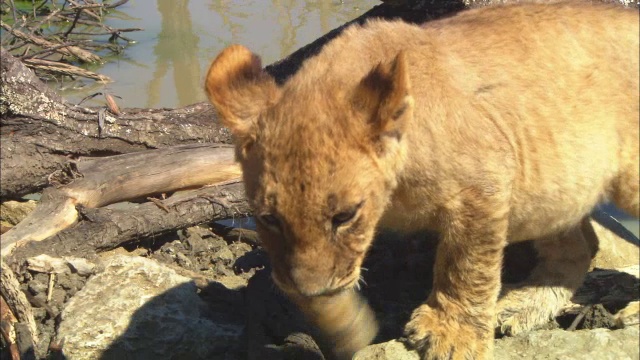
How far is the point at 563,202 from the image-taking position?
5.50 meters

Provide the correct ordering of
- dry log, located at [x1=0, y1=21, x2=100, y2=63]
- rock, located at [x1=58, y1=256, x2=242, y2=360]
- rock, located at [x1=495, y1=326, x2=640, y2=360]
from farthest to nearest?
dry log, located at [x1=0, y1=21, x2=100, y2=63]
rock, located at [x1=58, y1=256, x2=242, y2=360]
rock, located at [x1=495, y1=326, x2=640, y2=360]

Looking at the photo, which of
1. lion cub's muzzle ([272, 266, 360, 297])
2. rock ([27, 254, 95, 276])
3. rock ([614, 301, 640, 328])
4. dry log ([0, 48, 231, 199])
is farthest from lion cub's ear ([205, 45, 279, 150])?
dry log ([0, 48, 231, 199])

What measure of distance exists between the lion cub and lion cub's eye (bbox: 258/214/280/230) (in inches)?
0.6

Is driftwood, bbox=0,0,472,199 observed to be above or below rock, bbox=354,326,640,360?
above

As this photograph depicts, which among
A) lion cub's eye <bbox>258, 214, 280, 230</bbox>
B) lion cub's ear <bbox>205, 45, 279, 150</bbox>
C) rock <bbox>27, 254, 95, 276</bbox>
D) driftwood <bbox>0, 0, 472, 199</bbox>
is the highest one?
lion cub's ear <bbox>205, 45, 279, 150</bbox>

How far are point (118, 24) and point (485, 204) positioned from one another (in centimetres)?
1215

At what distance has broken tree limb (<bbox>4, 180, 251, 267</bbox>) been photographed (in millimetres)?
7176

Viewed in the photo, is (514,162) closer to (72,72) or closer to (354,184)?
(354,184)

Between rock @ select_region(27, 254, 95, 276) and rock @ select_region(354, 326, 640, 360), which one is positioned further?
rock @ select_region(27, 254, 95, 276)

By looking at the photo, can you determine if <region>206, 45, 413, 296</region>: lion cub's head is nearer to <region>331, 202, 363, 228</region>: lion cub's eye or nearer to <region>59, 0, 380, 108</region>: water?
<region>331, 202, 363, 228</region>: lion cub's eye

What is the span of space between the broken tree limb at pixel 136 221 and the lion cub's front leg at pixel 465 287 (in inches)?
128

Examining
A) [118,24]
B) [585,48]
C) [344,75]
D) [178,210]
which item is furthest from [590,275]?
[118,24]

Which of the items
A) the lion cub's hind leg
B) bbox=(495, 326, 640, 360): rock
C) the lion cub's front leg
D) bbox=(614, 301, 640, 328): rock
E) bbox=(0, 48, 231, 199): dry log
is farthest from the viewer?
bbox=(0, 48, 231, 199): dry log

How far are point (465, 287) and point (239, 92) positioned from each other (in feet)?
6.07
